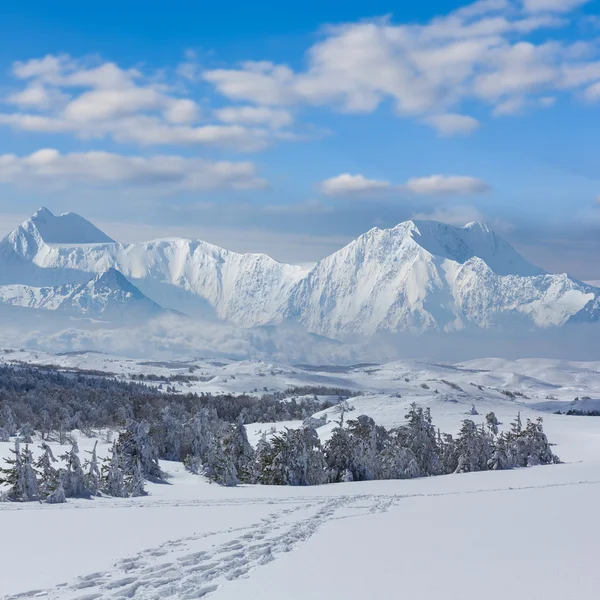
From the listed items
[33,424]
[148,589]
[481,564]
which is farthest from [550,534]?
[33,424]

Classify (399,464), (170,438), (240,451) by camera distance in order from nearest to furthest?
1. (399,464)
2. (240,451)
3. (170,438)

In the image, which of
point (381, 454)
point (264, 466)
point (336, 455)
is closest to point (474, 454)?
point (381, 454)

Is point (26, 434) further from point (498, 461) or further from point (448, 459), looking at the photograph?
point (498, 461)

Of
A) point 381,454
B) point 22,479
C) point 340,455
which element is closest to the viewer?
point 22,479

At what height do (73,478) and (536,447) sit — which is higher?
(73,478)

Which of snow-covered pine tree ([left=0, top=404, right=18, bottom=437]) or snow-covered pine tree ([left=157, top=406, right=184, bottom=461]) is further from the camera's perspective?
snow-covered pine tree ([left=0, top=404, right=18, bottom=437])

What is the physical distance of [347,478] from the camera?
183 feet

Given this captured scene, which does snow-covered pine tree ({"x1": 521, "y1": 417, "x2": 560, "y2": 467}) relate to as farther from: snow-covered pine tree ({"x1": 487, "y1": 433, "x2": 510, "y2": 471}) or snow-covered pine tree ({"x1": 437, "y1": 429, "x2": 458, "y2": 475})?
snow-covered pine tree ({"x1": 437, "y1": 429, "x2": 458, "y2": 475})

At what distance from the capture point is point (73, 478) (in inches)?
1522

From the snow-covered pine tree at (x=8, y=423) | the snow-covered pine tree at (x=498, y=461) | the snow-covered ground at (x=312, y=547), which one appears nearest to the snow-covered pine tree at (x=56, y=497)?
the snow-covered ground at (x=312, y=547)

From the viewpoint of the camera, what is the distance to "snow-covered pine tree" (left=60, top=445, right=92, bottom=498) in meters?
38.0

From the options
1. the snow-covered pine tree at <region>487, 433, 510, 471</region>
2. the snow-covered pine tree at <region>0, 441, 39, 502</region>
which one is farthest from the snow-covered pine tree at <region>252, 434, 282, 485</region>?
the snow-covered pine tree at <region>0, 441, 39, 502</region>

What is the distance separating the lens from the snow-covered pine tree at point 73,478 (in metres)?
38.0

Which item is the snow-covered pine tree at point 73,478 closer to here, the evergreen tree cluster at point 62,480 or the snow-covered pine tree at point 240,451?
the evergreen tree cluster at point 62,480
